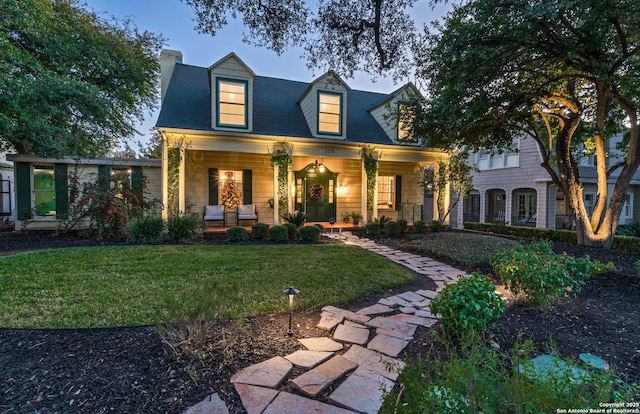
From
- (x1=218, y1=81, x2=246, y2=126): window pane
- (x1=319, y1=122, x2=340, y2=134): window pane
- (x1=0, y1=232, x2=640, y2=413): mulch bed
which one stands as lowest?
(x1=0, y1=232, x2=640, y2=413): mulch bed

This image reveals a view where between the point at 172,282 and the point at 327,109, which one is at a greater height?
the point at 327,109

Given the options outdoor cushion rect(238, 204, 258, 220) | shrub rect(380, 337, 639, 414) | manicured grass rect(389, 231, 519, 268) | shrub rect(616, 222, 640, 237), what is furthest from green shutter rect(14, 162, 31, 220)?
shrub rect(616, 222, 640, 237)

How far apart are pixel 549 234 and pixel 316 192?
8075 millimetres

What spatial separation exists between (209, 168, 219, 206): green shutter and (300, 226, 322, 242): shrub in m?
3.88

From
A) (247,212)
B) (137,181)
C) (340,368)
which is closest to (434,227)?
(247,212)

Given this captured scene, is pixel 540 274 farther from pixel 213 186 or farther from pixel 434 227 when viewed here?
pixel 213 186

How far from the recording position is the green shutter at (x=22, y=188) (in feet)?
28.1

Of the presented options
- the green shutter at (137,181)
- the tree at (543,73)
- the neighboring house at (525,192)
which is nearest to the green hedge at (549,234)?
the tree at (543,73)

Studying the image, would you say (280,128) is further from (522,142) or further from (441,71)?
(522,142)

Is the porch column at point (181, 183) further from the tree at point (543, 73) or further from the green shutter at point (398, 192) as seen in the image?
the green shutter at point (398, 192)

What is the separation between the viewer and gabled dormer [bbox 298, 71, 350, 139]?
34.2 feet

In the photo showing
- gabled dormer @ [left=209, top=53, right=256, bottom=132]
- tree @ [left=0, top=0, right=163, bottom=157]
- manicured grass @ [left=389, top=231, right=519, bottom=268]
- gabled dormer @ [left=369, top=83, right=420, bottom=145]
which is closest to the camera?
manicured grass @ [left=389, top=231, right=519, bottom=268]

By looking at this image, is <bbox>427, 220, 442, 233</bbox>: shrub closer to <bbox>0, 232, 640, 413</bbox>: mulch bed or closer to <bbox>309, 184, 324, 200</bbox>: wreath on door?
<bbox>309, 184, 324, 200</bbox>: wreath on door

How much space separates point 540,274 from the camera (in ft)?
10.8
